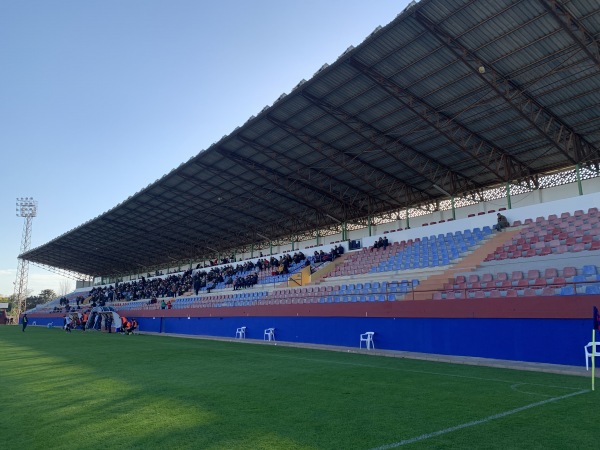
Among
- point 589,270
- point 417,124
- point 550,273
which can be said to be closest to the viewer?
point 589,270

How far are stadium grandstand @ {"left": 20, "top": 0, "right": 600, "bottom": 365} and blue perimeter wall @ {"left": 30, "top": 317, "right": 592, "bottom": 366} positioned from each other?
0.05m

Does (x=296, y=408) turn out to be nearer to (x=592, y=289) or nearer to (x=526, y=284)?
(x=592, y=289)

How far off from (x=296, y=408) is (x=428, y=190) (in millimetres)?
30475

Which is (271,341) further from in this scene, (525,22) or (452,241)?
(525,22)

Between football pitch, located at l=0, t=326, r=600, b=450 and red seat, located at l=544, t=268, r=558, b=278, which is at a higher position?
red seat, located at l=544, t=268, r=558, b=278

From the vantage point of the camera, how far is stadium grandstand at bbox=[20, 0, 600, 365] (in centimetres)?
1562

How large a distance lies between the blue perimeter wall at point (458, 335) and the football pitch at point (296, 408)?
2.08 m

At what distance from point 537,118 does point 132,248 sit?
185 ft

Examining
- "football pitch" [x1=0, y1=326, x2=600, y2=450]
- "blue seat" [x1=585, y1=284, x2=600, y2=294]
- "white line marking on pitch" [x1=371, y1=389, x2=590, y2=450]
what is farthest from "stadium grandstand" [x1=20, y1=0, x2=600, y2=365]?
"white line marking on pitch" [x1=371, y1=389, x2=590, y2=450]

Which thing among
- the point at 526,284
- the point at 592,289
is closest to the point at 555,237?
the point at 526,284

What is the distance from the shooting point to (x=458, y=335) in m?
15.3

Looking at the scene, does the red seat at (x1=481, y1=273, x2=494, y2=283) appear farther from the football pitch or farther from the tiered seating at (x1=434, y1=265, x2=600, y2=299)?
the football pitch

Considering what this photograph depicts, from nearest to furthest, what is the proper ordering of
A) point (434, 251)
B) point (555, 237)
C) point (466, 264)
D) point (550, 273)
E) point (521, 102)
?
point (550, 273) < point (555, 237) < point (466, 264) < point (521, 102) < point (434, 251)

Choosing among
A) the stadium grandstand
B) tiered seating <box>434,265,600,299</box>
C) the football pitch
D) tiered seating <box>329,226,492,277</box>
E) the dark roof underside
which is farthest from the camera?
tiered seating <box>329,226,492,277</box>
